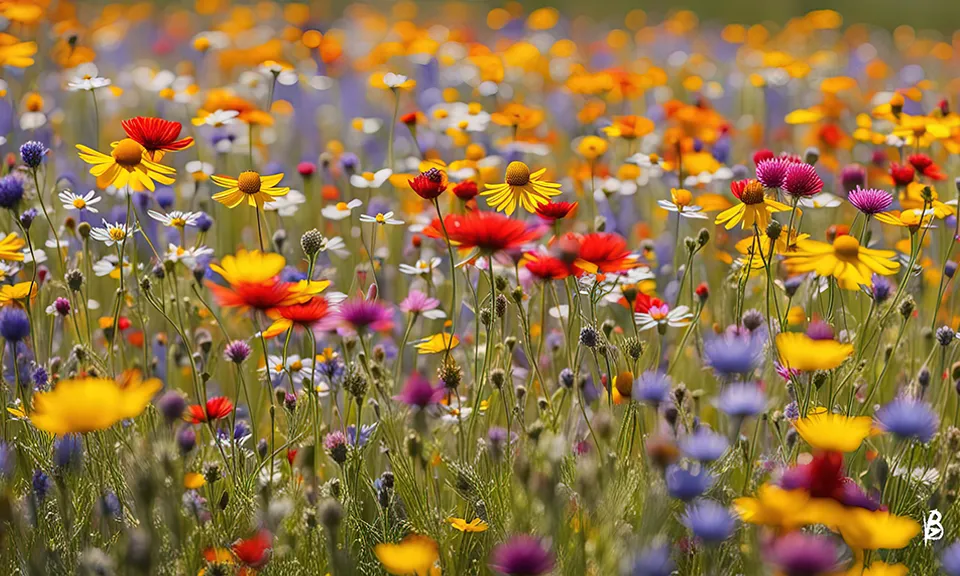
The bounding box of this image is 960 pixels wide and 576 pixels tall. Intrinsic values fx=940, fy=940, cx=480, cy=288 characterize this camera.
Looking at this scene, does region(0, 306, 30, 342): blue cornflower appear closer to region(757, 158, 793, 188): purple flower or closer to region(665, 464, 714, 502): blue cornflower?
region(665, 464, 714, 502): blue cornflower

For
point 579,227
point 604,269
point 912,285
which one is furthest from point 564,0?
point 604,269

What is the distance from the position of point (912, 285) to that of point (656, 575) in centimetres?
126

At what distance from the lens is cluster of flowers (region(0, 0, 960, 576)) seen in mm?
1089

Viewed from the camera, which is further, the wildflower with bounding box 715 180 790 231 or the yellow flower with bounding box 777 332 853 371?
the wildflower with bounding box 715 180 790 231

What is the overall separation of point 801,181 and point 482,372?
568 mm

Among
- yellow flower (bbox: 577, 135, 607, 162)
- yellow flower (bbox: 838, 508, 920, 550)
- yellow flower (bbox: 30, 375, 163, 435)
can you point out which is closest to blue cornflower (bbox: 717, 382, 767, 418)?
yellow flower (bbox: 838, 508, 920, 550)

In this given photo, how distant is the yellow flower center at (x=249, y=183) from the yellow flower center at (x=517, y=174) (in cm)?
41

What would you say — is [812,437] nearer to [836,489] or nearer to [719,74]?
[836,489]

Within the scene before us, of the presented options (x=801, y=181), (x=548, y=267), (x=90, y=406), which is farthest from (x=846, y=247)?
(x=90, y=406)

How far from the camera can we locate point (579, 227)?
2.56 metres

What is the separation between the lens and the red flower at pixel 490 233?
126 centimetres

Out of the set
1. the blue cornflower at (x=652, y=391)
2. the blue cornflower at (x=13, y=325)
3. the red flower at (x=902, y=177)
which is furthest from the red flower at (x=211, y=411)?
the red flower at (x=902, y=177)

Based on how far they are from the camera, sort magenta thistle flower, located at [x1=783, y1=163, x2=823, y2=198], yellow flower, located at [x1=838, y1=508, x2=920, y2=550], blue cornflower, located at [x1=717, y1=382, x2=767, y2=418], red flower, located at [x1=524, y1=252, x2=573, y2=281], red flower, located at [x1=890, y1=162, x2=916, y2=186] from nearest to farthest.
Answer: yellow flower, located at [x1=838, y1=508, x2=920, y2=550] → blue cornflower, located at [x1=717, y1=382, x2=767, y2=418] → red flower, located at [x1=524, y1=252, x2=573, y2=281] → magenta thistle flower, located at [x1=783, y1=163, x2=823, y2=198] → red flower, located at [x1=890, y1=162, x2=916, y2=186]

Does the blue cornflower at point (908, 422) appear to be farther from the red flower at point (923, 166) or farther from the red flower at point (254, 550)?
the red flower at point (923, 166)
